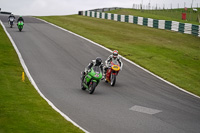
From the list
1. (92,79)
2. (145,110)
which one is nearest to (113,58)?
(92,79)

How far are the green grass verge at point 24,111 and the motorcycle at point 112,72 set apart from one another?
14.3 feet

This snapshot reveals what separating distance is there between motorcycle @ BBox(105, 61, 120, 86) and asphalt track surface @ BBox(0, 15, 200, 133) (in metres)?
0.34

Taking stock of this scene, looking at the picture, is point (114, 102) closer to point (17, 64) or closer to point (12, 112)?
point (12, 112)

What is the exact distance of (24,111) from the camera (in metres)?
13.2

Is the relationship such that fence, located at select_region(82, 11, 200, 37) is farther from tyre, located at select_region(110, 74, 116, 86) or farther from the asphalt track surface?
tyre, located at select_region(110, 74, 116, 86)

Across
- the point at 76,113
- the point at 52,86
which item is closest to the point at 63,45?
the point at 52,86

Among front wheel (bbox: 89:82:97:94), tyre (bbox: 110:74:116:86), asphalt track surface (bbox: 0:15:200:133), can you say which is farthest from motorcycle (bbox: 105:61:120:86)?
front wheel (bbox: 89:82:97:94)

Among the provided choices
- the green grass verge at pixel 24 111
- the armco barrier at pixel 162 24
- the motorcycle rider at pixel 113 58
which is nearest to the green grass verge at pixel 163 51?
the armco barrier at pixel 162 24

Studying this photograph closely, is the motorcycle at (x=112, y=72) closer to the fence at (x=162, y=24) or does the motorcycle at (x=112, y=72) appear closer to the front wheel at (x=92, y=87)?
the front wheel at (x=92, y=87)

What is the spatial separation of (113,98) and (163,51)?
57.1 ft

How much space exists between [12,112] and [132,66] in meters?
14.0

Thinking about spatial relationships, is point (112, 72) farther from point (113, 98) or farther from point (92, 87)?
point (113, 98)

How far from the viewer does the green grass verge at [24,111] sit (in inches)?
444

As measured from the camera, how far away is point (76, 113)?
1409 cm
